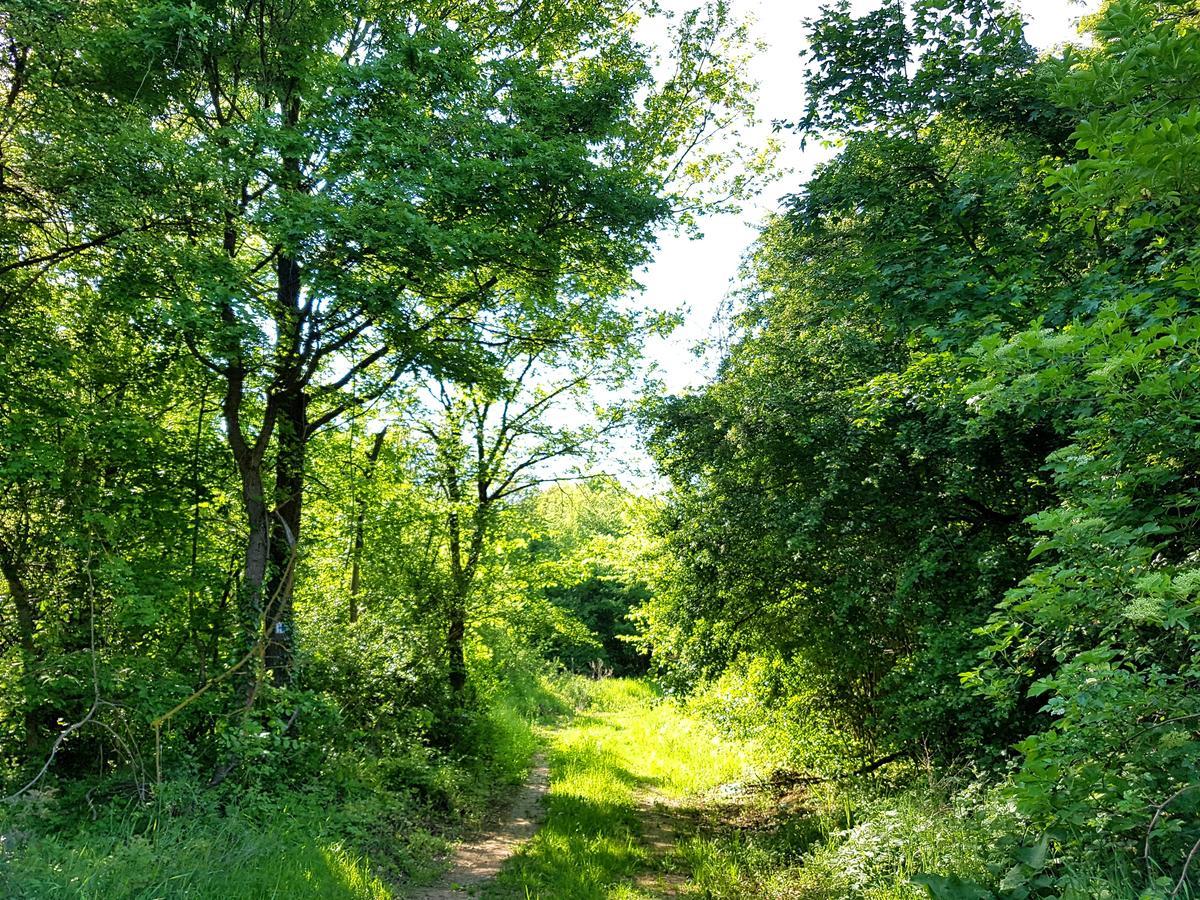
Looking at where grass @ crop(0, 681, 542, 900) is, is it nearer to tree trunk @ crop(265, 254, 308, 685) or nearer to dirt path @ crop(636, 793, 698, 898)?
tree trunk @ crop(265, 254, 308, 685)

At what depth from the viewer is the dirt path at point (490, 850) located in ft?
21.2

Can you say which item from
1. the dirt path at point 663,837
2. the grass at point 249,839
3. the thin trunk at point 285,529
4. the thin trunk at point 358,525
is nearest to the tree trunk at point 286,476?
the thin trunk at point 285,529

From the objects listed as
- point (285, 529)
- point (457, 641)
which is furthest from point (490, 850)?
point (285, 529)

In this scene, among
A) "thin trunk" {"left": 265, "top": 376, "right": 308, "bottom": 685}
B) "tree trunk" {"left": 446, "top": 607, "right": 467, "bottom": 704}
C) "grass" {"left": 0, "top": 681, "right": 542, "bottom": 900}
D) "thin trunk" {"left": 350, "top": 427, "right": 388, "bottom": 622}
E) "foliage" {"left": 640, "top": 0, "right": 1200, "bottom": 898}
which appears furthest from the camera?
"tree trunk" {"left": 446, "top": 607, "right": 467, "bottom": 704}

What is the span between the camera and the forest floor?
260 inches

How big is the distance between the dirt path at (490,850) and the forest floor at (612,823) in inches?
0.7

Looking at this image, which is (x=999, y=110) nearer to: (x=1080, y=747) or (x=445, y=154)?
(x=445, y=154)

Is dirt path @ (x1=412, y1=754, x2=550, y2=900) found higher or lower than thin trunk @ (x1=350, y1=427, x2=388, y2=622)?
lower

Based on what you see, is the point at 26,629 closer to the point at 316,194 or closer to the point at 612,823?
the point at 316,194

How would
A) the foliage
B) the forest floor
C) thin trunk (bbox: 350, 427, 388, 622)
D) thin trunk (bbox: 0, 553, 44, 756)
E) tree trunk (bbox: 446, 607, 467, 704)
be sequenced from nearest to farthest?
the foliage, thin trunk (bbox: 0, 553, 44, 756), the forest floor, thin trunk (bbox: 350, 427, 388, 622), tree trunk (bbox: 446, 607, 467, 704)

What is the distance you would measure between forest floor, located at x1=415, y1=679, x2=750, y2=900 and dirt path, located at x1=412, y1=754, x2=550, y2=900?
0.02m

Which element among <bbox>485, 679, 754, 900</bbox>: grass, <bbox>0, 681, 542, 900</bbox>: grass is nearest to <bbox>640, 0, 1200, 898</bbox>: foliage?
<bbox>485, 679, 754, 900</bbox>: grass

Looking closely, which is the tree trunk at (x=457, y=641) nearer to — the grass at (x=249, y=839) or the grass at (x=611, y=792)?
the grass at (x=249, y=839)

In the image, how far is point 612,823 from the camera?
868 cm
